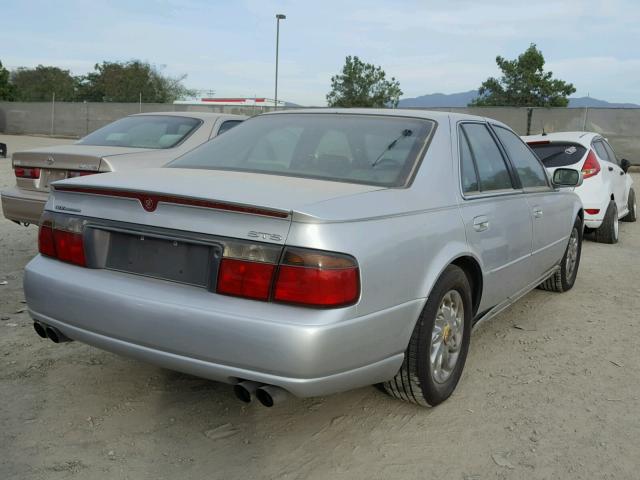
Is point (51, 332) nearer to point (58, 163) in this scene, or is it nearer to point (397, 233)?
point (397, 233)

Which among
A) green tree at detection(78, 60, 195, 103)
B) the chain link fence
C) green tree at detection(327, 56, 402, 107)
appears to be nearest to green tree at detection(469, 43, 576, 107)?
green tree at detection(327, 56, 402, 107)

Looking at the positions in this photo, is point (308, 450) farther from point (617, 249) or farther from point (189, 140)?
point (617, 249)

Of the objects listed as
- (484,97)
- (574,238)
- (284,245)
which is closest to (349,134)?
(284,245)

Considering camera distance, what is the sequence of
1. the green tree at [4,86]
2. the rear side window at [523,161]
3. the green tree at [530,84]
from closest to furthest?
the rear side window at [523,161], the green tree at [530,84], the green tree at [4,86]

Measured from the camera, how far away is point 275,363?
94.2 inches

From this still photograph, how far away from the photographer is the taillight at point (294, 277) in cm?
239

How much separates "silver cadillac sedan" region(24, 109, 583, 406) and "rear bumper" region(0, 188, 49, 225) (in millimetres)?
2705

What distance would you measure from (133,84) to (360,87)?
2722 cm

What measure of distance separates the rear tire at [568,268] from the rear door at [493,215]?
1323 millimetres

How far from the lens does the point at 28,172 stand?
19.1 ft

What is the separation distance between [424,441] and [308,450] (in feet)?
1.78

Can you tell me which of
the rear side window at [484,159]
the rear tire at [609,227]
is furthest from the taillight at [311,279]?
the rear tire at [609,227]

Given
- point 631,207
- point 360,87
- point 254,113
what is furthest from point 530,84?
point 631,207

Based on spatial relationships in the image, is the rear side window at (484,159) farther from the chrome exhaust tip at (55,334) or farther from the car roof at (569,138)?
the car roof at (569,138)
